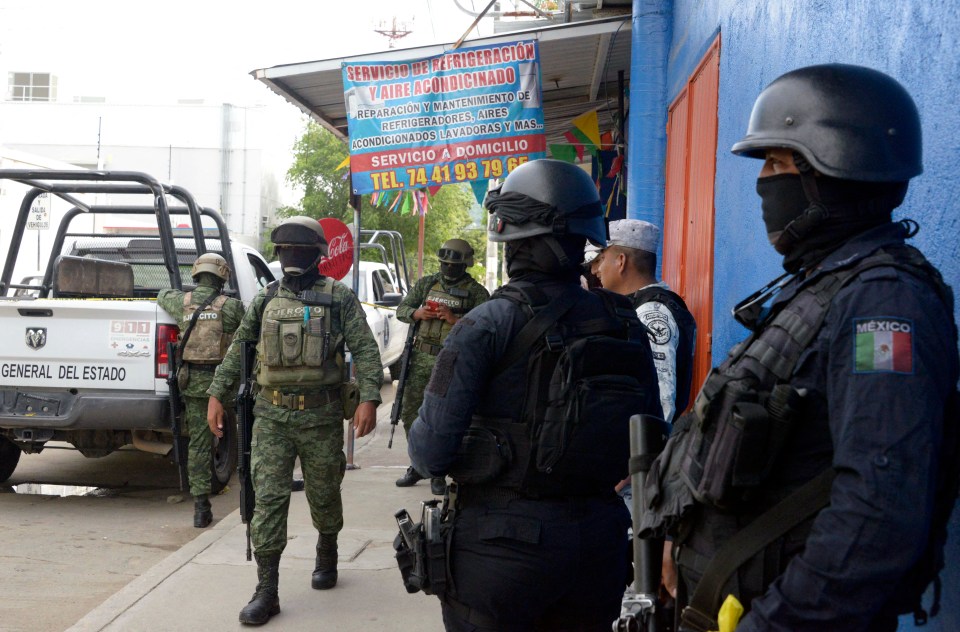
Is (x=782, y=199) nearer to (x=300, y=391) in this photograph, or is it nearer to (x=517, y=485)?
(x=517, y=485)

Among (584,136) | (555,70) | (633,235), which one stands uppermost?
(555,70)

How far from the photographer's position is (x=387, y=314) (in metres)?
14.3

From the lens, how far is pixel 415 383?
8.00 meters

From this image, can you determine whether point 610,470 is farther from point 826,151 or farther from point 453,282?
point 453,282

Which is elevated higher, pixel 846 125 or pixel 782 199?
pixel 846 125

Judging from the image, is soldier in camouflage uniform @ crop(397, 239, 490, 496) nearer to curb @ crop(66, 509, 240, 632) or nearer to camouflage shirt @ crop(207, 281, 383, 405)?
curb @ crop(66, 509, 240, 632)

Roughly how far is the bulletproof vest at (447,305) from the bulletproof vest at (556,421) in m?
5.23

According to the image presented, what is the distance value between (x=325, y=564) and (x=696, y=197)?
2962 mm

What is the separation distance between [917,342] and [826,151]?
0.41 metres

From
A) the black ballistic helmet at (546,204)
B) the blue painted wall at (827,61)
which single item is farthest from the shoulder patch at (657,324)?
the black ballistic helmet at (546,204)

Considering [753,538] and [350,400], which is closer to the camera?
[753,538]

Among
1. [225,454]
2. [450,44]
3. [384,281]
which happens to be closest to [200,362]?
[225,454]

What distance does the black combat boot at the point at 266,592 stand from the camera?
4578 millimetres

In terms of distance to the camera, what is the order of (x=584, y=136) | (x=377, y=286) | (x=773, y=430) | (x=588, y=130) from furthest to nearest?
1. (x=377, y=286)
2. (x=584, y=136)
3. (x=588, y=130)
4. (x=773, y=430)
